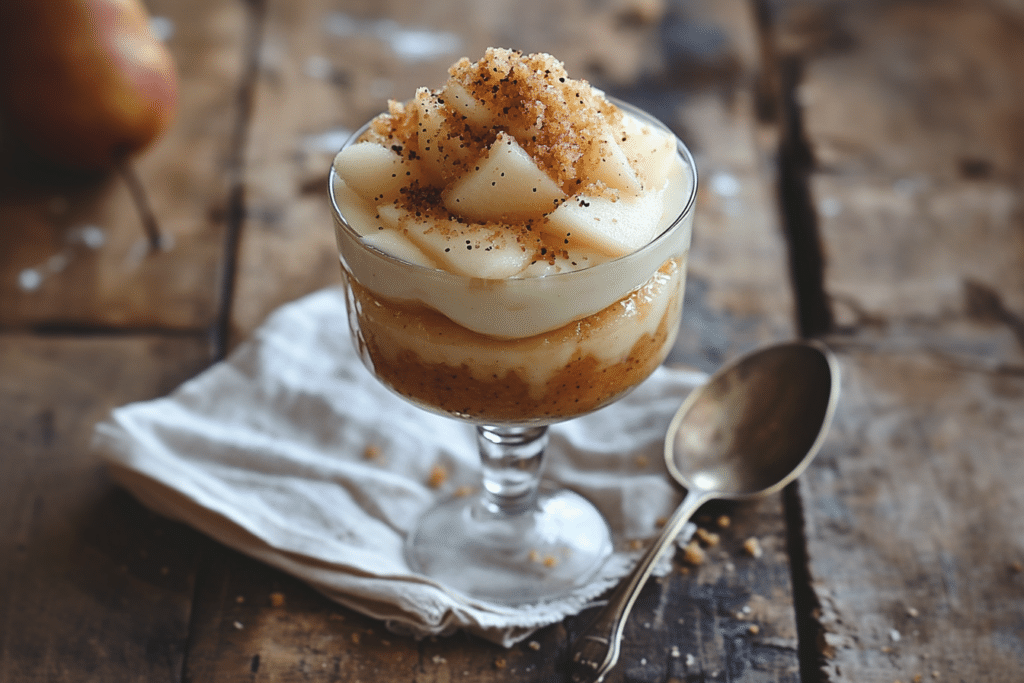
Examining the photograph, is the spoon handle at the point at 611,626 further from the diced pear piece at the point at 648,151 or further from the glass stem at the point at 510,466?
the diced pear piece at the point at 648,151

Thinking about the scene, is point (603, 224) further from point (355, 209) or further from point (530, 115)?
point (355, 209)

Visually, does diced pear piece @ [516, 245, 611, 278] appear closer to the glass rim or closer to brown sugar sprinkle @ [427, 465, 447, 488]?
the glass rim

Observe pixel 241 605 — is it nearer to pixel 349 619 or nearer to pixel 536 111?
pixel 349 619

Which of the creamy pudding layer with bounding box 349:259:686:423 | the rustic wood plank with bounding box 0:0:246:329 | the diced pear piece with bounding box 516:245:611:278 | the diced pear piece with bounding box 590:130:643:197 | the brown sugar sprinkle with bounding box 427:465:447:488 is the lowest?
the rustic wood plank with bounding box 0:0:246:329

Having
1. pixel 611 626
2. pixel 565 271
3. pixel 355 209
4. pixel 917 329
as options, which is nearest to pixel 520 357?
pixel 565 271

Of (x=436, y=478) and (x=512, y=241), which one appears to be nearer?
(x=512, y=241)

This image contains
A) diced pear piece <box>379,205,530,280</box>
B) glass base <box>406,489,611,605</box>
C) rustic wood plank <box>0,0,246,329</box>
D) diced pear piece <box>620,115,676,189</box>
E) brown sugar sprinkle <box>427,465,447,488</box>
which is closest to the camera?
diced pear piece <box>379,205,530,280</box>

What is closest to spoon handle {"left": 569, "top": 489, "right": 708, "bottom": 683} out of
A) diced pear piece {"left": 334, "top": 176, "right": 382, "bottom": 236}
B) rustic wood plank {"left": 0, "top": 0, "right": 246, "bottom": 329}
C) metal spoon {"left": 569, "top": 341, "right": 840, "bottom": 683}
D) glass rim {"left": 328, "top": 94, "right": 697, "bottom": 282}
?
metal spoon {"left": 569, "top": 341, "right": 840, "bottom": 683}

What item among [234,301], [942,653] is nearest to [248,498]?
[234,301]
